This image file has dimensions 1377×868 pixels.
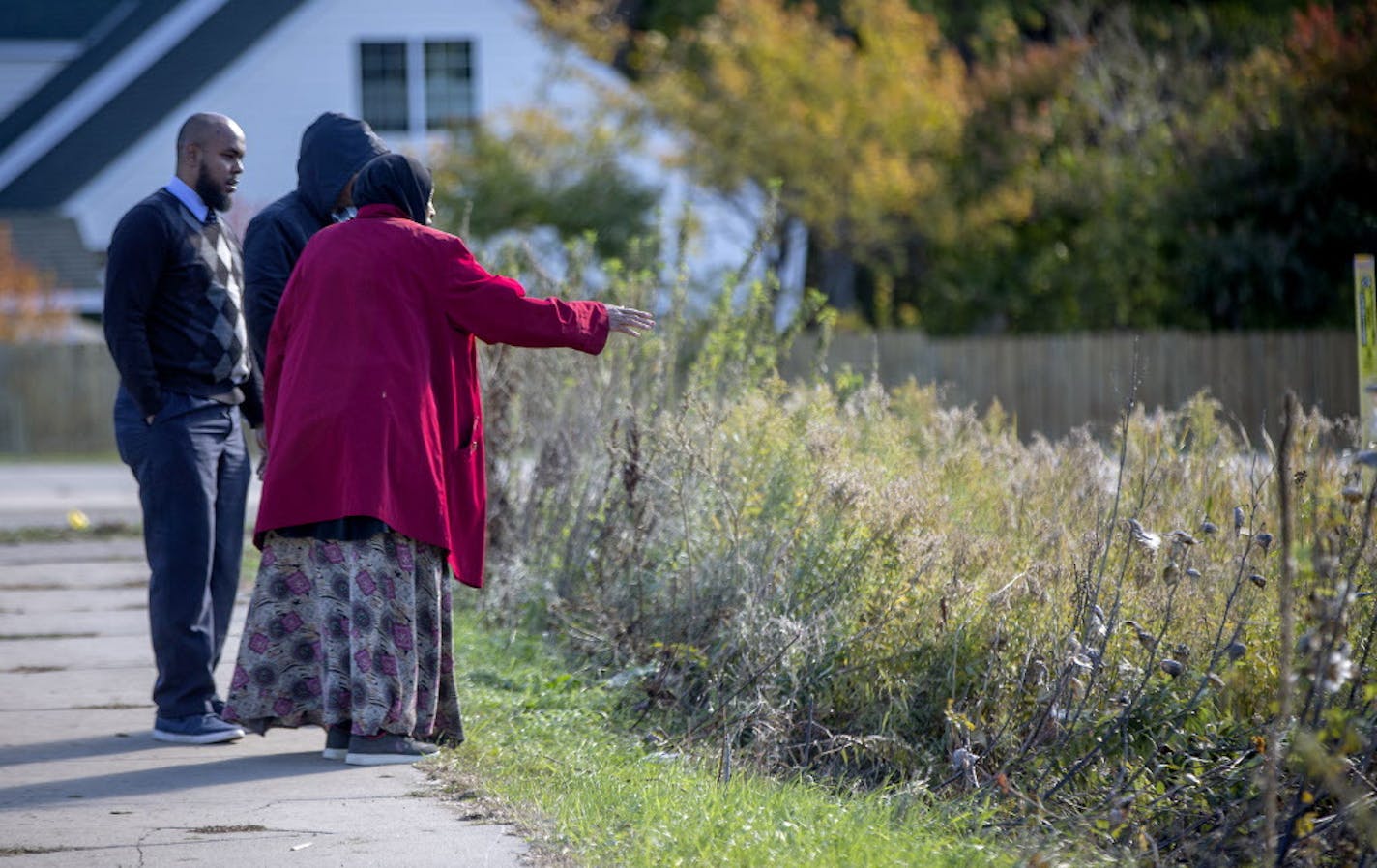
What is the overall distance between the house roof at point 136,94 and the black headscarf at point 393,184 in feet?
78.3

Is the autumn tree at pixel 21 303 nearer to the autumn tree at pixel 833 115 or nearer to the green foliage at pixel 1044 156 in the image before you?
the green foliage at pixel 1044 156

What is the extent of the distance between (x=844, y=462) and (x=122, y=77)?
2692 cm

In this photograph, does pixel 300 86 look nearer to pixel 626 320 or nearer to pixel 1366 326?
pixel 1366 326

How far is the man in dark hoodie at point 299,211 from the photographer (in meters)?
5.98

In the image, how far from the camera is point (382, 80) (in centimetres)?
2850

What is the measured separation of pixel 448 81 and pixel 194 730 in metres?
23.8

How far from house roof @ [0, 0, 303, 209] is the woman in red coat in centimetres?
2406

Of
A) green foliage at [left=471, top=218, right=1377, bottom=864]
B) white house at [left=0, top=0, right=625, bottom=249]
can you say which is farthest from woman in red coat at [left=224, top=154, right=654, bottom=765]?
white house at [left=0, top=0, right=625, bottom=249]

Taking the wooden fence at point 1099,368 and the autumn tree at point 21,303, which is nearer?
the wooden fence at point 1099,368

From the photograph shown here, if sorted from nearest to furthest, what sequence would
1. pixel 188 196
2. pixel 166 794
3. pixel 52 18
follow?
pixel 166 794
pixel 188 196
pixel 52 18

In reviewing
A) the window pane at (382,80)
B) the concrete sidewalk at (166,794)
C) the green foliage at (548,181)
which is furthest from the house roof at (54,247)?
the concrete sidewalk at (166,794)

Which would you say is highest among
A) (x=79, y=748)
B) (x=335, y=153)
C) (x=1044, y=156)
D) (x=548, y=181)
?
(x=1044, y=156)

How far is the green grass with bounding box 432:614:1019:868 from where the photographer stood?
4.32 meters

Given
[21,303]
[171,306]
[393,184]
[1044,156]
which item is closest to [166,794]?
[171,306]
